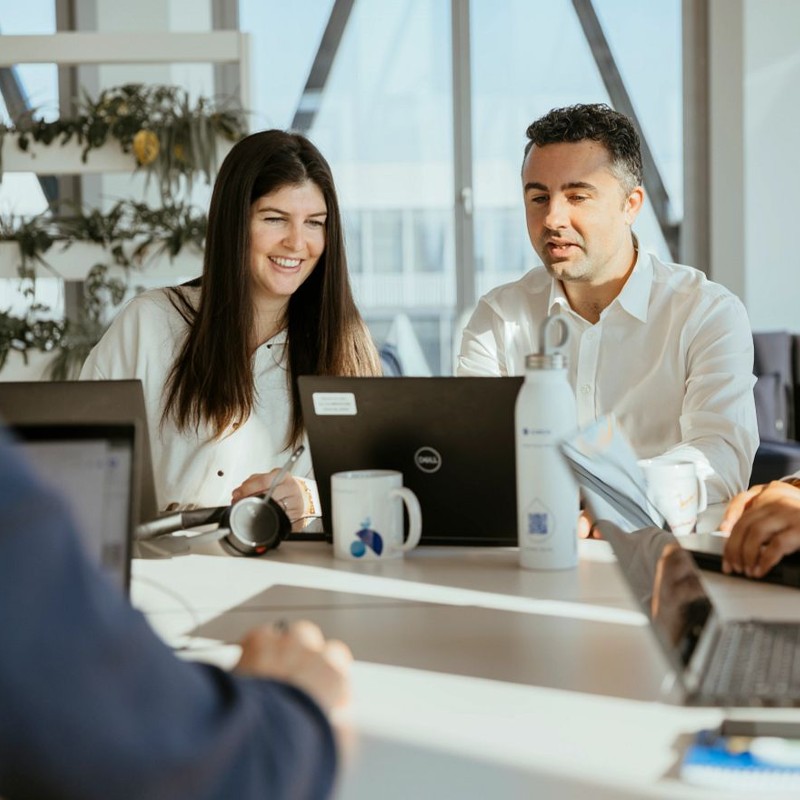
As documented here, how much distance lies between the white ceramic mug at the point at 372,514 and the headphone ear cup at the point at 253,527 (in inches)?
4.4

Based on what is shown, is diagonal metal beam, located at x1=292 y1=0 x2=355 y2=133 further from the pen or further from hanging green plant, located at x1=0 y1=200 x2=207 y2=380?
the pen

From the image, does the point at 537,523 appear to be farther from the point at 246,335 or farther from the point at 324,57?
the point at 324,57

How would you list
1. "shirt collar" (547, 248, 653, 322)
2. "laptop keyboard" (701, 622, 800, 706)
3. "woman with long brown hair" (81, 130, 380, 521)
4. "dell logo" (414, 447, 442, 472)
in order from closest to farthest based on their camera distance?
1. "laptop keyboard" (701, 622, 800, 706)
2. "dell logo" (414, 447, 442, 472)
3. "woman with long brown hair" (81, 130, 380, 521)
4. "shirt collar" (547, 248, 653, 322)

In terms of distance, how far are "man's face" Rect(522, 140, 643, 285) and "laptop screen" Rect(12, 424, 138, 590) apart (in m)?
1.81

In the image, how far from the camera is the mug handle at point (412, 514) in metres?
1.73

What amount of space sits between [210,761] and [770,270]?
568cm

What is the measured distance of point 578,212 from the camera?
9.28 feet

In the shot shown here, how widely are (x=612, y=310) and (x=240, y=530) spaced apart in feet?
4.10

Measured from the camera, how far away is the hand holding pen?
1908 millimetres

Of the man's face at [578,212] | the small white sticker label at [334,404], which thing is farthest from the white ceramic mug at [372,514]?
the man's face at [578,212]

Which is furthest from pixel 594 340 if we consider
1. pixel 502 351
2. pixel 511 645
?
pixel 511 645

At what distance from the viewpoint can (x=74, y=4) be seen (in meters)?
5.84

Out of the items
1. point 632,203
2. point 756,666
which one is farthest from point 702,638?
point 632,203

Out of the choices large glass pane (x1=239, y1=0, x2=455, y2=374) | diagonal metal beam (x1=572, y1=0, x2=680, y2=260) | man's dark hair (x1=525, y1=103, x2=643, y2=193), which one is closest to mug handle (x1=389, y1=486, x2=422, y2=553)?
man's dark hair (x1=525, y1=103, x2=643, y2=193)
